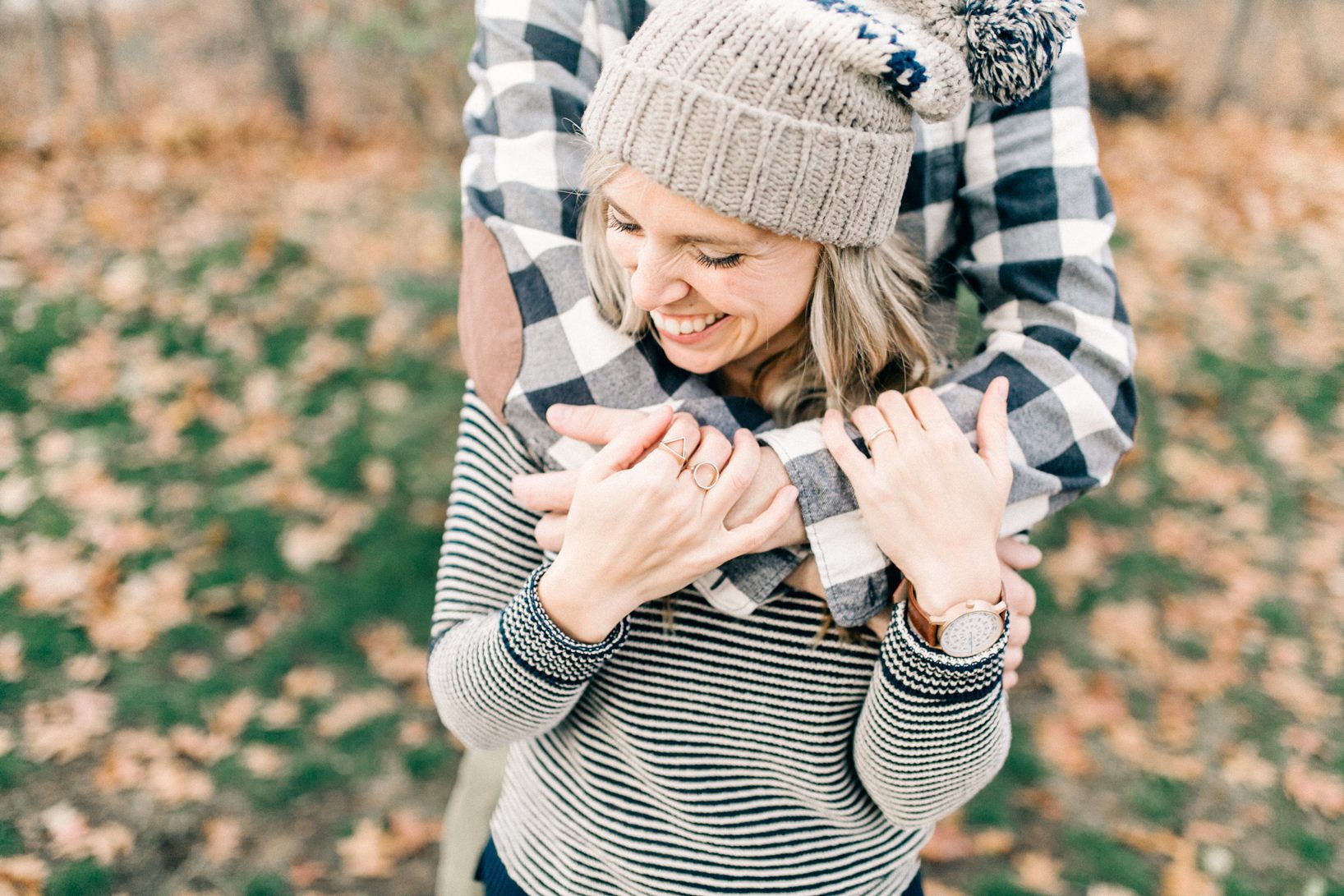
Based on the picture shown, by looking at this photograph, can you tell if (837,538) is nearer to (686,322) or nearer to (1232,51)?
(686,322)

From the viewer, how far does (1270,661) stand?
13.1 feet

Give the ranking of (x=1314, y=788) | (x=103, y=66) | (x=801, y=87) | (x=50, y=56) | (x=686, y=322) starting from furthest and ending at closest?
(x=103, y=66)
(x=50, y=56)
(x=1314, y=788)
(x=686, y=322)
(x=801, y=87)

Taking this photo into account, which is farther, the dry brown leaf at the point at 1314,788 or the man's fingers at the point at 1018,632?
the dry brown leaf at the point at 1314,788

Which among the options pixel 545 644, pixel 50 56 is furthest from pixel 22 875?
pixel 50 56

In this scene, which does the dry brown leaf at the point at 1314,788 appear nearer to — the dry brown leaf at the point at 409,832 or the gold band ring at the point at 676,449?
the dry brown leaf at the point at 409,832

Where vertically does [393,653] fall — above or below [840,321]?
below

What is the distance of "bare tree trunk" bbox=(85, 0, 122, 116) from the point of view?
7.26 meters

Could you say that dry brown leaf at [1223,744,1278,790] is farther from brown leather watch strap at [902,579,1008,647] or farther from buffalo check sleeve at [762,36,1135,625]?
brown leather watch strap at [902,579,1008,647]

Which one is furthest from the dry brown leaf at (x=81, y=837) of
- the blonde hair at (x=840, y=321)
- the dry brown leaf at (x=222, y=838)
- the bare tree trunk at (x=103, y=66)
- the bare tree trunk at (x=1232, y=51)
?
the bare tree trunk at (x=1232, y=51)

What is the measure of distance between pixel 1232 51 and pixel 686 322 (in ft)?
28.3

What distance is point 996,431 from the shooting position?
1.44 m

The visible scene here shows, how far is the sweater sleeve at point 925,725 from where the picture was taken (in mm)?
1368

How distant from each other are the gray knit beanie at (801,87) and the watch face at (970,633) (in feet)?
1.95

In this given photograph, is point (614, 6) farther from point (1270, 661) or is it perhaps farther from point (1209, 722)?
point (1270, 661)
